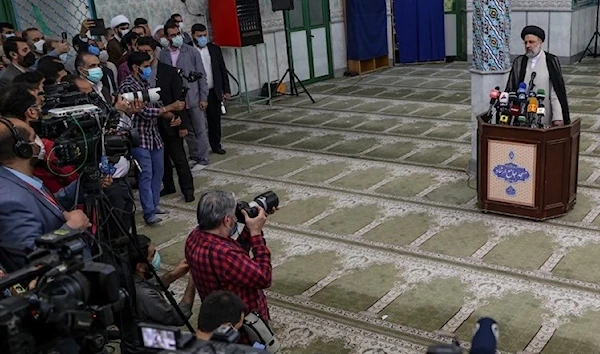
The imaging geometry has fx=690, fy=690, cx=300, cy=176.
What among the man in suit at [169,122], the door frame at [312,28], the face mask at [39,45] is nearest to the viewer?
the man in suit at [169,122]

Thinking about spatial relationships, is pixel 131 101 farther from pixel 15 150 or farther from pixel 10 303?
pixel 10 303

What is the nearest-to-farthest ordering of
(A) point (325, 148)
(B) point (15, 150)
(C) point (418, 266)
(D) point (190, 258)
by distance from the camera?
(B) point (15, 150)
(D) point (190, 258)
(C) point (418, 266)
(A) point (325, 148)

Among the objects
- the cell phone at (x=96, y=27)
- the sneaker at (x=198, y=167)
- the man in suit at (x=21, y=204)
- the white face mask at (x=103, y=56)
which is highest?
the cell phone at (x=96, y=27)

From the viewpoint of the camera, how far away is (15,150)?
102 inches

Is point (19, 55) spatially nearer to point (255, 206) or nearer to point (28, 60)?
point (28, 60)

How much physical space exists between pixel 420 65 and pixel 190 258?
983 centimetres

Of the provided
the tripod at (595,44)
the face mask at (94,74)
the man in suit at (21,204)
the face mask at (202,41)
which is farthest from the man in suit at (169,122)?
the tripod at (595,44)

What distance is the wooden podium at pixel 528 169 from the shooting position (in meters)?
4.74

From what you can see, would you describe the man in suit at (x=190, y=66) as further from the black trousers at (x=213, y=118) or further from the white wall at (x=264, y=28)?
the white wall at (x=264, y=28)

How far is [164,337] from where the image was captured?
173 centimetres

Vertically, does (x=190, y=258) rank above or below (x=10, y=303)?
below

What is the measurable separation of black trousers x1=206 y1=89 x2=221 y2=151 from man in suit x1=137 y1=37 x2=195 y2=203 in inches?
40.0

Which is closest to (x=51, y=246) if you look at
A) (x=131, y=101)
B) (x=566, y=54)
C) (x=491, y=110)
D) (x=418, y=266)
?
(x=131, y=101)

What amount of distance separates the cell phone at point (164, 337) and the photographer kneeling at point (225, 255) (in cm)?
86
